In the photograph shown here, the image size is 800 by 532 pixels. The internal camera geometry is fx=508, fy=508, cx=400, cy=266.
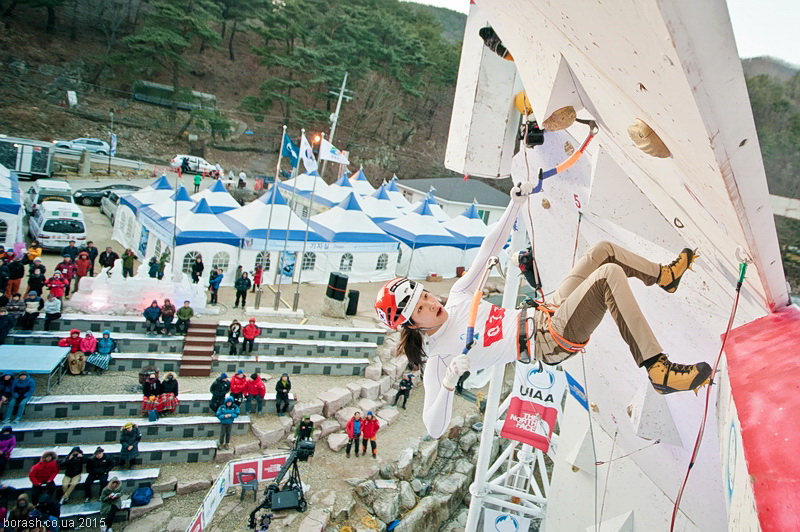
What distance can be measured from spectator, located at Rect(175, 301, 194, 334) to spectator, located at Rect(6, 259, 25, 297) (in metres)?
3.30

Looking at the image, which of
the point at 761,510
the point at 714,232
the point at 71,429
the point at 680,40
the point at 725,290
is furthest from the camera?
the point at 71,429

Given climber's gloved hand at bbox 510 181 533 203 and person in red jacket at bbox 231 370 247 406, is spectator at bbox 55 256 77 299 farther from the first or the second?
climber's gloved hand at bbox 510 181 533 203

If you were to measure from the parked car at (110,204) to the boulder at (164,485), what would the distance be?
1612cm

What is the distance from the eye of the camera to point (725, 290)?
8.49ft

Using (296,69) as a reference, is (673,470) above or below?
below

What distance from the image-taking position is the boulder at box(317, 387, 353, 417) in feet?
37.4

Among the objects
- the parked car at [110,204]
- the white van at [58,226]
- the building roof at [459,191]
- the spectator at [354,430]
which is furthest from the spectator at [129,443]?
the building roof at [459,191]

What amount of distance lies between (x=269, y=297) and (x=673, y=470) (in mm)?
12780

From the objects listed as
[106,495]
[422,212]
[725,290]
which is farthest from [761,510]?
[422,212]

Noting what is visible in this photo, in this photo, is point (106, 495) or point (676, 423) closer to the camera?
point (676, 423)

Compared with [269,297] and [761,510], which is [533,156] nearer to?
[761,510]

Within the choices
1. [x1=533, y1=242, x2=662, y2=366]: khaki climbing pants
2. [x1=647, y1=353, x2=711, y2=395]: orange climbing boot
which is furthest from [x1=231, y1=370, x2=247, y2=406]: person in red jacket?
[x1=647, y1=353, x2=711, y2=395]: orange climbing boot

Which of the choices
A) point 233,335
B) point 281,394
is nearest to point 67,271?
point 233,335

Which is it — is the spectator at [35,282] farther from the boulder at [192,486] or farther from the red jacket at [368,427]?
the red jacket at [368,427]
